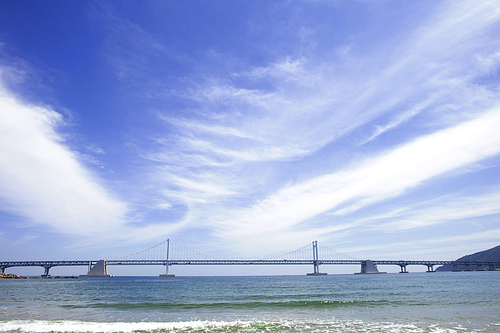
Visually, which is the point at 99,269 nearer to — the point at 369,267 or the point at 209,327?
the point at 369,267

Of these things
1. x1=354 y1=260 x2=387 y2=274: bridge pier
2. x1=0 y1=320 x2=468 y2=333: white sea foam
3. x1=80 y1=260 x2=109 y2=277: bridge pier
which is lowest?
x1=354 y1=260 x2=387 y2=274: bridge pier

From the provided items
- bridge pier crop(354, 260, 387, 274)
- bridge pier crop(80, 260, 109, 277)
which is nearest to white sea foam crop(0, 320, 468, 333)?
bridge pier crop(80, 260, 109, 277)

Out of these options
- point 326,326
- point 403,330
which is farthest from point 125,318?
point 403,330

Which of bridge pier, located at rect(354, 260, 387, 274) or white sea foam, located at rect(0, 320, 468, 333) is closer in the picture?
white sea foam, located at rect(0, 320, 468, 333)

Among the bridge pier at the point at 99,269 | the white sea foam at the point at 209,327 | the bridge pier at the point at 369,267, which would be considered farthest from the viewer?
the bridge pier at the point at 369,267

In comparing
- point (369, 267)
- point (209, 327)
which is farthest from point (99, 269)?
point (209, 327)

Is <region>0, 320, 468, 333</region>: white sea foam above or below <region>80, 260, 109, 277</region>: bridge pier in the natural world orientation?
above

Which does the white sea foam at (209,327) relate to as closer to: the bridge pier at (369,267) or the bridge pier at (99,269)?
the bridge pier at (99,269)

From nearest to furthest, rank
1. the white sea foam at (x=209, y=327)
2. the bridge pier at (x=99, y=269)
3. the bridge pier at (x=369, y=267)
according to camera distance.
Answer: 1. the white sea foam at (x=209, y=327)
2. the bridge pier at (x=99, y=269)
3. the bridge pier at (x=369, y=267)

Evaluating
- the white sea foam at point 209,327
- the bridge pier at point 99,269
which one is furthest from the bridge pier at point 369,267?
the white sea foam at point 209,327

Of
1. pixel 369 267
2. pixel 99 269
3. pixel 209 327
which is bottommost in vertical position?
pixel 369 267

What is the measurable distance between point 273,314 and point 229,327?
182 inches

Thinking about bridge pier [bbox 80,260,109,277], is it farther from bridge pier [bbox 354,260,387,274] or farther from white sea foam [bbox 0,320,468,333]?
white sea foam [bbox 0,320,468,333]

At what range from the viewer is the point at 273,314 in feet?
54.1
